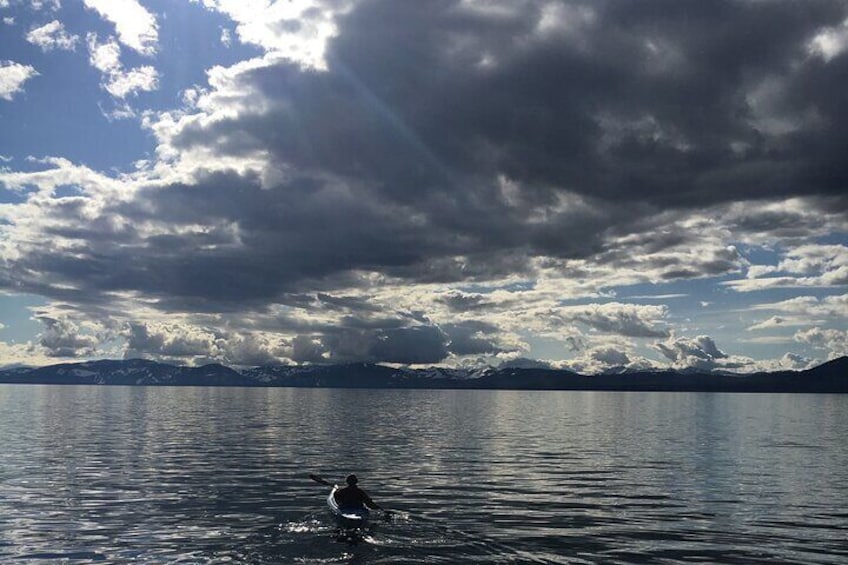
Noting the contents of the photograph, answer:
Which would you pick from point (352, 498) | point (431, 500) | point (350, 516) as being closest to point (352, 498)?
point (352, 498)

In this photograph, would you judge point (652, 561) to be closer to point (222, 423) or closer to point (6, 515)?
point (6, 515)

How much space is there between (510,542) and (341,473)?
99.7ft

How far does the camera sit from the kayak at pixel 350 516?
37094mm

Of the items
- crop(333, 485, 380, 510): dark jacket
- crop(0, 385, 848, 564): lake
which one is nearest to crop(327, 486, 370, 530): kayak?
crop(333, 485, 380, 510): dark jacket

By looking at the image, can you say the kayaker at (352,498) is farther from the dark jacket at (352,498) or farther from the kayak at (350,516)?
the kayak at (350,516)

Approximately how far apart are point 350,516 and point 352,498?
1.37 meters

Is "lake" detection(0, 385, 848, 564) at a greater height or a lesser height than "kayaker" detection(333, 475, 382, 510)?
lesser

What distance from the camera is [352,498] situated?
39.2 m

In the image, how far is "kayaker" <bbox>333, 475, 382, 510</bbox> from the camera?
39.0m

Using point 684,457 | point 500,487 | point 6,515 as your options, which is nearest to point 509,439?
point 684,457

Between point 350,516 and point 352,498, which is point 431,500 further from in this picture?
point 350,516

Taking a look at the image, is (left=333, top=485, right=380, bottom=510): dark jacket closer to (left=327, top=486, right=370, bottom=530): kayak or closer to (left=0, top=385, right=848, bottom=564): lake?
(left=327, top=486, right=370, bottom=530): kayak

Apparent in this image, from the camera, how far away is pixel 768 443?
302 ft

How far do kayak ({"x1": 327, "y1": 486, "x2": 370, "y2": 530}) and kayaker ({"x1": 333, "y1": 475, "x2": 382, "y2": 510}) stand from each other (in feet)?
0.91
